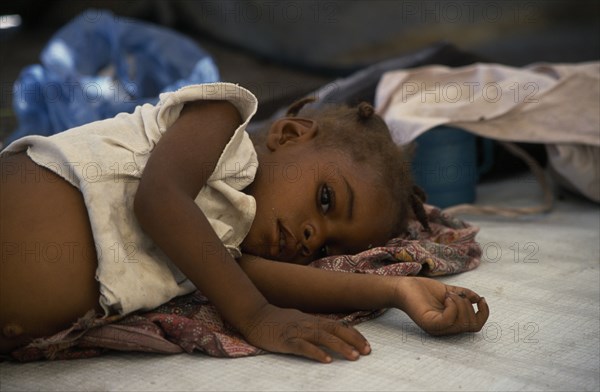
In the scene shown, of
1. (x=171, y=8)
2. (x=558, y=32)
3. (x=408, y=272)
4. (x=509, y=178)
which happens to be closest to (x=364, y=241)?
(x=408, y=272)

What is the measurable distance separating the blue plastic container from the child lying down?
1.92 feet

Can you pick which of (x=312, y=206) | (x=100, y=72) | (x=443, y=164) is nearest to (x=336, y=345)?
(x=312, y=206)

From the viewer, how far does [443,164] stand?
1912mm

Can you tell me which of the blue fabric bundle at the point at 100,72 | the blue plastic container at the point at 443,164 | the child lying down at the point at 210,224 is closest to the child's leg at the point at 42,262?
the child lying down at the point at 210,224

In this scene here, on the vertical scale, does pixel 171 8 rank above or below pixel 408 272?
above

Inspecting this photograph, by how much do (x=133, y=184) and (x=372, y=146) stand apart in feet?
1.29

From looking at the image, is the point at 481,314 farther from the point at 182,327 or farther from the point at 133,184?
the point at 133,184

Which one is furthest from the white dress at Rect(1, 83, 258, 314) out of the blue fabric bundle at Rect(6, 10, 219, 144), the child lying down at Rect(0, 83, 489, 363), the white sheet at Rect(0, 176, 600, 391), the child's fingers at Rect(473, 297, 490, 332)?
the blue fabric bundle at Rect(6, 10, 219, 144)

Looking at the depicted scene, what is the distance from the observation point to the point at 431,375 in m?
1.01

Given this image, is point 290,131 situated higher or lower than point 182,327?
higher

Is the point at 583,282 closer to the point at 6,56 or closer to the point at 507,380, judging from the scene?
the point at 507,380

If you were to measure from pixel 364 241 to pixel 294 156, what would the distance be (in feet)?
0.57

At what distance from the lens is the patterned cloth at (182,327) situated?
3.54 feet

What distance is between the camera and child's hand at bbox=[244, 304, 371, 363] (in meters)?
1.03
